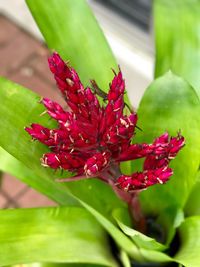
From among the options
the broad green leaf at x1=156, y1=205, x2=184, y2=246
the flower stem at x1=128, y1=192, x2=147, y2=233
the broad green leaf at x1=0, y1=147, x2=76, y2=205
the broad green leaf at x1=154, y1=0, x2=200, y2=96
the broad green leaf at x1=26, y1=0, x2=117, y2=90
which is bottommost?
the broad green leaf at x1=156, y1=205, x2=184, y2=246

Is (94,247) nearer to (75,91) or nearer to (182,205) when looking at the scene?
(182,205)

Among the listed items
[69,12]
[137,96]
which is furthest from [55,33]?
[137,96]

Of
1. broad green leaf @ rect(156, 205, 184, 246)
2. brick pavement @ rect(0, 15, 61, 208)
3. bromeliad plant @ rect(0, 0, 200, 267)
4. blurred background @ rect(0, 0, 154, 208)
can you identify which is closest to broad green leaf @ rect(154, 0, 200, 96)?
bromeliad plant @ rect(0, 0, 200, 267)

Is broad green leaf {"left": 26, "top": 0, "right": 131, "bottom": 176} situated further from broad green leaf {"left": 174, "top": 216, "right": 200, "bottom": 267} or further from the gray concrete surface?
the gray concrete surface

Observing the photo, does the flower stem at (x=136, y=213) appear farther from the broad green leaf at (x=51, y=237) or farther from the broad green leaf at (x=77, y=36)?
the broad green leaf at (x=77, y=36)

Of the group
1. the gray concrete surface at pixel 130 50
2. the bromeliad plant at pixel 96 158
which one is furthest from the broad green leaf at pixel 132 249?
the gray concrete surface at pixel 130 50

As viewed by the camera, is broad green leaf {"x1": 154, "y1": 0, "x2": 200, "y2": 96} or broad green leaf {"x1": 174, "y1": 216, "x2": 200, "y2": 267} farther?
broad green leaf {"x1": 154, "y1": 0, "x2": 200, "y2": 96}
